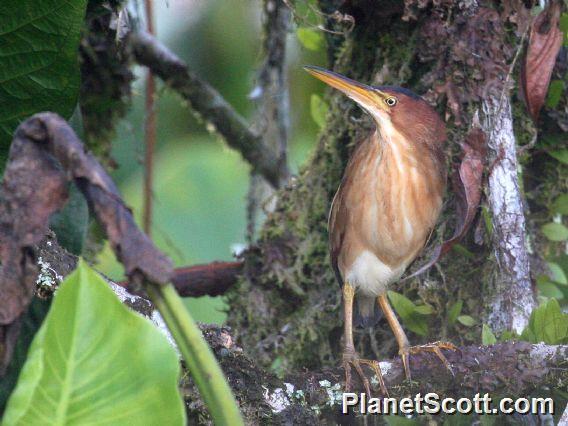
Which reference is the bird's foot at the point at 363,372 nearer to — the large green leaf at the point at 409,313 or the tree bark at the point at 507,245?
the large green leaf at the point at 409,313

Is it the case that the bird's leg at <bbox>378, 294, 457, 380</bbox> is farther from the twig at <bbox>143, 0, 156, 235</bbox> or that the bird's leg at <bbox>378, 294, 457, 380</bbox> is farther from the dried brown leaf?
the dried brown leaf

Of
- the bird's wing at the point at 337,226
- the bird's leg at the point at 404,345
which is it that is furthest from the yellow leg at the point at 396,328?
the bird's wing at the point at 337,226

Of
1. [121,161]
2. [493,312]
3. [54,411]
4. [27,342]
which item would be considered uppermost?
[121,161]

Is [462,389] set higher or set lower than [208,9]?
lower

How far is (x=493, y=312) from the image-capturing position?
8.30 ft

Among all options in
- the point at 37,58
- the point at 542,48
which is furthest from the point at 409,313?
the point at 37,58

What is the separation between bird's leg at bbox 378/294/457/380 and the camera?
7.39ft

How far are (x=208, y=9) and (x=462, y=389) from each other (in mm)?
3264

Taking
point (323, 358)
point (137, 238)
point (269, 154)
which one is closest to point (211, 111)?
point (269, 154)

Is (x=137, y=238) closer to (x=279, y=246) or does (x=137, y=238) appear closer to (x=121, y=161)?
(x=279, y=246)

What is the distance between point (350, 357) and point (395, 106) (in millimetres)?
736

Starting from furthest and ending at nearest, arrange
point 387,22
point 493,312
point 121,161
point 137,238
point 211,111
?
point 121,161 → point 211,111 → point 387,22 → point 493,312 → point 137,238

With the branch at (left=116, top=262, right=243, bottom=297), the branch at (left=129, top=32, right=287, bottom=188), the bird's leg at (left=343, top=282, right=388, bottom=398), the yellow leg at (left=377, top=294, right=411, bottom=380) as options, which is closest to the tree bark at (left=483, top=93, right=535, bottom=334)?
the yellow leg at (left=377, top=294, right=411, bottom=380)

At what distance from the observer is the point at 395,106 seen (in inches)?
101
